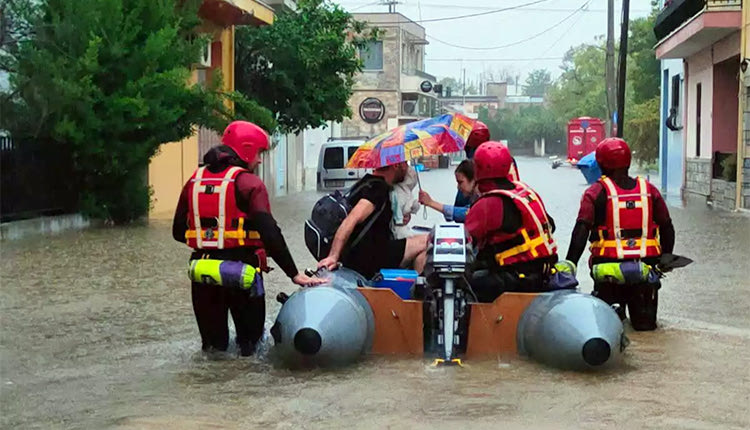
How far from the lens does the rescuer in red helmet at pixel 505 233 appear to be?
7332mm

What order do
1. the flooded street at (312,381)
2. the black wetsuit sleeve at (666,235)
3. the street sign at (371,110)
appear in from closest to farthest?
the flooded street at (312,381) < the black wetsuit sleeve at (666,235) < the street sign at (371,110)

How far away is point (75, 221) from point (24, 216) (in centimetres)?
123

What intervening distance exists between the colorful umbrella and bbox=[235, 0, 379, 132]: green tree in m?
19.3

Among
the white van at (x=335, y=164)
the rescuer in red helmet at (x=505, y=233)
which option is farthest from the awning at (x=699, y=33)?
the rescuer in red helmet at (x=505, y=233)

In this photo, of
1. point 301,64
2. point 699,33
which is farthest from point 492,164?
point 301,64

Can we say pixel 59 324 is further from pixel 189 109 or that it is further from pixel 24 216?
pixel 189 109

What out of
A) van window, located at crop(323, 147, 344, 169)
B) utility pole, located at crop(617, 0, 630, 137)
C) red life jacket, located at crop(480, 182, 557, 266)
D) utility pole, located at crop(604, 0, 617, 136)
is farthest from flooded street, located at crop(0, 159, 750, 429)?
utility pole, located at crop(604, 0, 617, 136)

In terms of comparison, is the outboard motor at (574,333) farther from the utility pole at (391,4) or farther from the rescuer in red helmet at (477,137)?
the utility pole at (391,4)

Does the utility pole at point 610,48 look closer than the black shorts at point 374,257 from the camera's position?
No

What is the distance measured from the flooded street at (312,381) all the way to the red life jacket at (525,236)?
0.69 metres

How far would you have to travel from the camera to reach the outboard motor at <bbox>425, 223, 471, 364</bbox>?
23.2 ft

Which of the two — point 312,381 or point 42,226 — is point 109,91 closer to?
point 42,226

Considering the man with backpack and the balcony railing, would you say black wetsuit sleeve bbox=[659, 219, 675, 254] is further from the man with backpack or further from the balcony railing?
the balcony railing

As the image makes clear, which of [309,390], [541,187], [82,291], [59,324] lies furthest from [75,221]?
[541,187]
